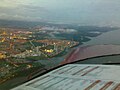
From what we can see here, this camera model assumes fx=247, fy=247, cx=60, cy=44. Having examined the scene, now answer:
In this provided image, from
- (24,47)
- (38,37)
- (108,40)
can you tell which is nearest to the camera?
(108,40)

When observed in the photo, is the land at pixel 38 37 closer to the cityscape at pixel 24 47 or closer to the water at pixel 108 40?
the cityscape at pixel 24 47

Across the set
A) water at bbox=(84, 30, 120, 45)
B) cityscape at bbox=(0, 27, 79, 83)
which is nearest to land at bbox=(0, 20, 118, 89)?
cityscape at bbox=(0, 27, 79, 83)

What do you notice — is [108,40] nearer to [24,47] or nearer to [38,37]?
[24,47]

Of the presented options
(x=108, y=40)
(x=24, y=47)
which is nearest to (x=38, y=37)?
(x=24, y=47)

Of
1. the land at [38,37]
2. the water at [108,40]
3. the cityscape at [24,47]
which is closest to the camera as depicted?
the water at [108,40]

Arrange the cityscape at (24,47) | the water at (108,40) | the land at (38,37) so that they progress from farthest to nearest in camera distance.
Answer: the land at (38,37) → the cityscape at (24,47) → the water at (108,40)

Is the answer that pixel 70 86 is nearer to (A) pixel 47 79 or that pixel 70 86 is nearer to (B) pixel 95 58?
(A) pixel 47 79

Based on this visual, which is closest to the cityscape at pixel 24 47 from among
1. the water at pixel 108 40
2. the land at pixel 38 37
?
the land at pixel 38 37

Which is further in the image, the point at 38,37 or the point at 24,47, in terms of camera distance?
the point at 38,37

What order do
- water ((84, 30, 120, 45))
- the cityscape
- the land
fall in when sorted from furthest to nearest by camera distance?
1. the land
2. the cityscape
3. water ((84, 30, 120, 45))

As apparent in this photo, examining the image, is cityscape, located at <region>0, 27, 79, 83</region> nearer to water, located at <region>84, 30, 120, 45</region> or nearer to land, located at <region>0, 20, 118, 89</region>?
land, located at <region>0, 20, 118, 89</region>

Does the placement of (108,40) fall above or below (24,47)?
above

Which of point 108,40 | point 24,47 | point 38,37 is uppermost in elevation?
point 108,40
